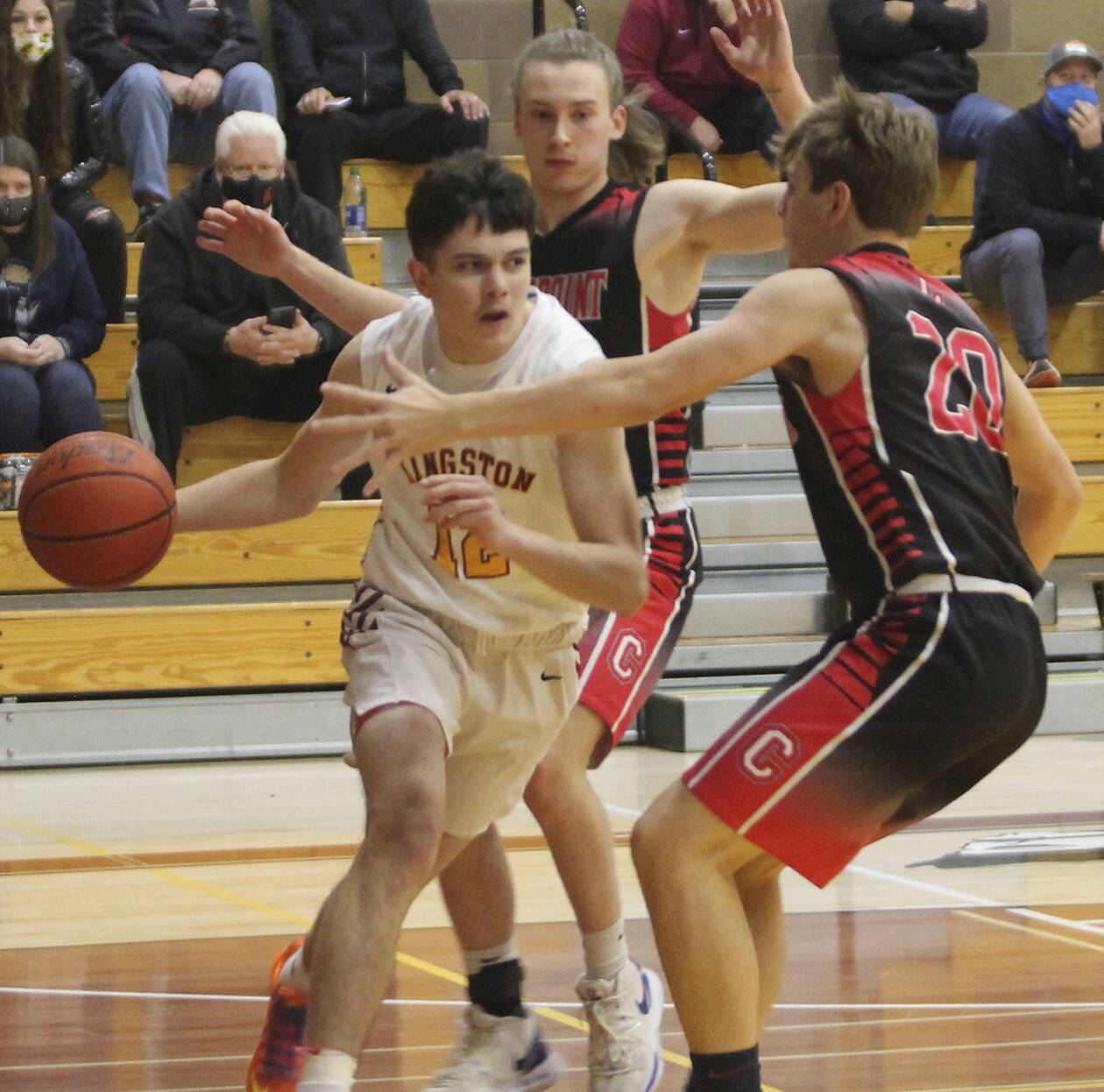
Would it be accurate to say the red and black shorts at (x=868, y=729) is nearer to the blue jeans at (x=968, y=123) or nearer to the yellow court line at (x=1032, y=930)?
the yellow court line at (x=1032, y=930)

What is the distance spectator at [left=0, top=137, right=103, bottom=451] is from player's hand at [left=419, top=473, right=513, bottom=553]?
4862 millimetres

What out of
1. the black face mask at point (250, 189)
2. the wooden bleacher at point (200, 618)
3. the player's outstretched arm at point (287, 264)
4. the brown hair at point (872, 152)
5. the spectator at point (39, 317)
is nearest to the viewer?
the brown hair at point (872, 152)

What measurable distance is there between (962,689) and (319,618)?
15.8ft

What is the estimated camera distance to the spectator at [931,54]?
9711 millimetres

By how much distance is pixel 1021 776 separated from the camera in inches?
260

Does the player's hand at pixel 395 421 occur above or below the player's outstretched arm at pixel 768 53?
below

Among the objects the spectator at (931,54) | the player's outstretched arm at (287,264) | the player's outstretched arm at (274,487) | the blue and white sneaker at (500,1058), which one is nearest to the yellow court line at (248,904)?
the blue and white sneaker at (500,1058)

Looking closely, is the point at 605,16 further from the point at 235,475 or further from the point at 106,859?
the point at 235,475

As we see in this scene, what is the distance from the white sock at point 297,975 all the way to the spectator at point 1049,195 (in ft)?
20.8

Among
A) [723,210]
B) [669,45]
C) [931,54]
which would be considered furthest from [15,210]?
[931,54]

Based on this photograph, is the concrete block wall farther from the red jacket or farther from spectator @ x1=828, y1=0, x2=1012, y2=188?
the red jacket

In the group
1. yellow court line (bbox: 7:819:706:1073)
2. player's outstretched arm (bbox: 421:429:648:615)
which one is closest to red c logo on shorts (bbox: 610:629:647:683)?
player's outstretched arm (bbox: 421:429:648:615)

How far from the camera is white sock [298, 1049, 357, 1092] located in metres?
2.61

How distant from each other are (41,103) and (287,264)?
189 inches
